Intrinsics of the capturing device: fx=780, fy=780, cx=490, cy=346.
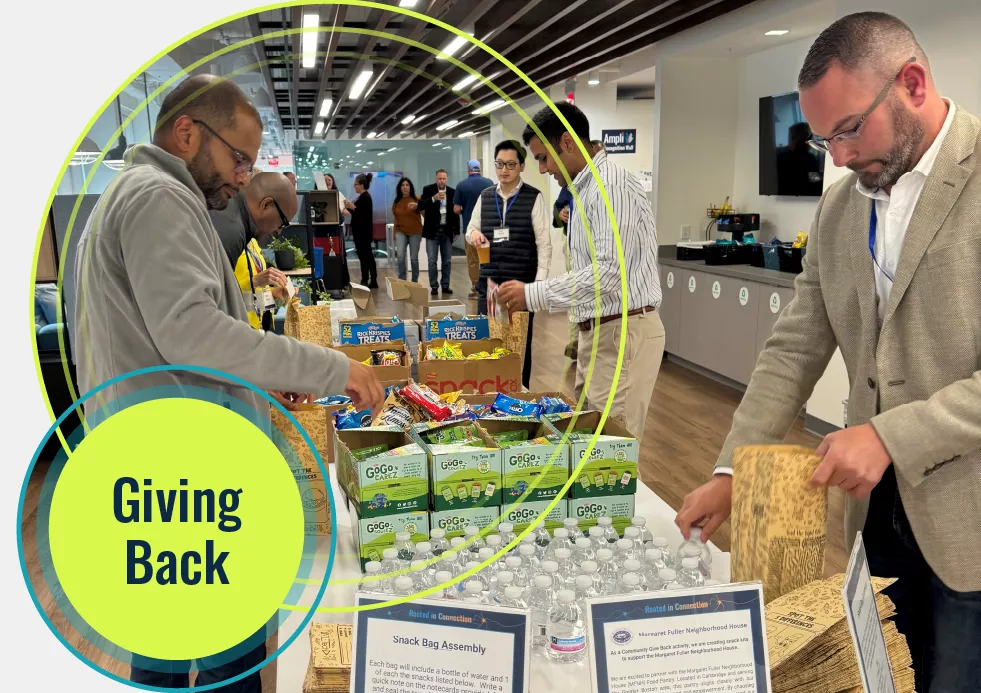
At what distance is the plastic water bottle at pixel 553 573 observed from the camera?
4.41 ft

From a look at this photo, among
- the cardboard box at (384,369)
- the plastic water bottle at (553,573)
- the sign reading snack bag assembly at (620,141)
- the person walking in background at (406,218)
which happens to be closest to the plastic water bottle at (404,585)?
the plastic water bottle at (553,573)

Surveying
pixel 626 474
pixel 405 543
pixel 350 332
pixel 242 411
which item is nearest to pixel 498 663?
pixel 242 411

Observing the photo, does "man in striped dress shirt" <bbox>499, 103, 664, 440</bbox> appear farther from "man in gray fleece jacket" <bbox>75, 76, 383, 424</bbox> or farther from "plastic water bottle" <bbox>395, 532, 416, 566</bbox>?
"man in gray fleece jacket" <bbox>75, 76, 383, 424</bbox>

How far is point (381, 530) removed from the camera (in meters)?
1.52

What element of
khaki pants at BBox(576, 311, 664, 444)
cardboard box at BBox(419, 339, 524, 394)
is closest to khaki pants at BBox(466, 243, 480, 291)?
cardboard box at BBox(419, 339, 524, 394)

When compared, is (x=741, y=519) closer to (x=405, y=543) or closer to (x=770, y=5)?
(x=405, y=543)

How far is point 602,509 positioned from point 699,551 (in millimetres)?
270

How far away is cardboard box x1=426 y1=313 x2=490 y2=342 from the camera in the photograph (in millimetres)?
2213

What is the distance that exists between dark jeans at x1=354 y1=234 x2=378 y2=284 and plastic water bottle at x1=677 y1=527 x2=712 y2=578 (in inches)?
30.8

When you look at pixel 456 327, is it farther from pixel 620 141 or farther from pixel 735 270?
pixel 620 141

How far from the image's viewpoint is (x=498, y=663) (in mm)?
941

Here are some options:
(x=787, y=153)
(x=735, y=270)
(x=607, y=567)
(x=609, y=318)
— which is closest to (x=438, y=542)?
(x=607, y=567)

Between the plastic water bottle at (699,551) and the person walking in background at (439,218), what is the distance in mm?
690

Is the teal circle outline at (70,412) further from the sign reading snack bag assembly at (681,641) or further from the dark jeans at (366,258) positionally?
the dark jeans at (366,258)
